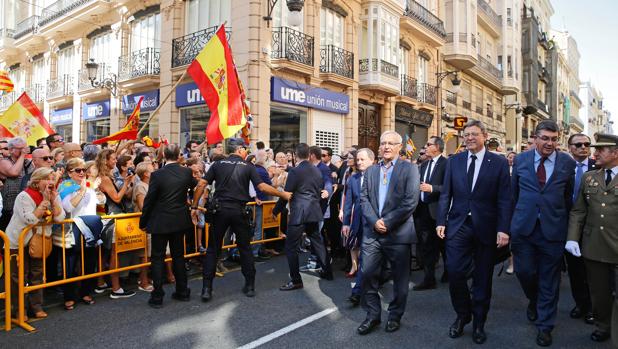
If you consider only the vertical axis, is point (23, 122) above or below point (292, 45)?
below

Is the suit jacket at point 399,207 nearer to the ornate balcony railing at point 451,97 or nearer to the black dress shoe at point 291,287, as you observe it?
the black dress shoe at point 291,287

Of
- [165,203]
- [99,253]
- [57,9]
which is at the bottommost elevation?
[99,253]

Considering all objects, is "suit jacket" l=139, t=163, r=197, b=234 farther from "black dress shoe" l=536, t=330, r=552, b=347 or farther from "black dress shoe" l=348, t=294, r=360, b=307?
"black dress shoe" l=536, t=330, r=552, b=347

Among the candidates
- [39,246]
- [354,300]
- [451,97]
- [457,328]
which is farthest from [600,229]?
[451,97]

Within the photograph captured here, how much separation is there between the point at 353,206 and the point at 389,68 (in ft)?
44.0

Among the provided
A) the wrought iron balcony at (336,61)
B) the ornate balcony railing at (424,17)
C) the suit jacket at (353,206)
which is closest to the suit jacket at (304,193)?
the suit jacket at (353,206)

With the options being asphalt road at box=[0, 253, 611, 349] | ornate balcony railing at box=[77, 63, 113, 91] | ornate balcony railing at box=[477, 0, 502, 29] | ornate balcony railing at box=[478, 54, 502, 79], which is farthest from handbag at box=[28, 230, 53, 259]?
ornate balcony railing at box=[477, 0, 502, 29]

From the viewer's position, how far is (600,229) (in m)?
4.02

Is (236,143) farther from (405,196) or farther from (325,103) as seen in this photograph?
(325,103)

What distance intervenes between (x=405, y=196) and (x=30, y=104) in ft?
25.0

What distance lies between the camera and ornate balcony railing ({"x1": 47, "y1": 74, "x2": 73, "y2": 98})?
21.2 meters

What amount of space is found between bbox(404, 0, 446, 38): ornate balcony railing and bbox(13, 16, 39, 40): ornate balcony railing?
18911 mm

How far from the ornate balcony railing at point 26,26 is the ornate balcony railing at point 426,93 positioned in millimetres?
19976

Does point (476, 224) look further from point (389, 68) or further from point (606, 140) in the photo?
point (389, 68)
